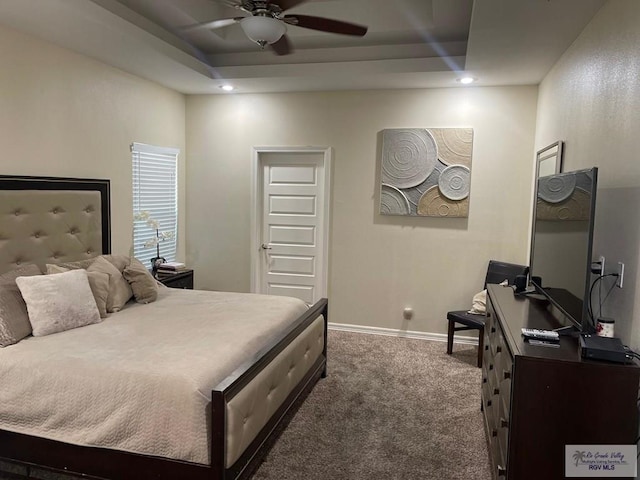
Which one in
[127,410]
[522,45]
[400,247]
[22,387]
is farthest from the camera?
[400,247]

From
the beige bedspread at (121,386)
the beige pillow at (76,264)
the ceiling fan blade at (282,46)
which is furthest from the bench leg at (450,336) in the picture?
the beige pillow at (76,264)

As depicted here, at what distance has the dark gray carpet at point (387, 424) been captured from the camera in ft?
8.48

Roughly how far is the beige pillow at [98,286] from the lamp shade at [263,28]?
6.28ft

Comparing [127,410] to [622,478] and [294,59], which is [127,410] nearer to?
[622,478]

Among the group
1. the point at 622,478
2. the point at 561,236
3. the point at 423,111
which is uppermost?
the point at 423,111

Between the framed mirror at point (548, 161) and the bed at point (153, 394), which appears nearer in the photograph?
the bed at point (153, 394)

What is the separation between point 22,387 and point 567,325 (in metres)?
→ 2.73

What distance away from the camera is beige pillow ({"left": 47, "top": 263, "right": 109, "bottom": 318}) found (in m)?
3.12

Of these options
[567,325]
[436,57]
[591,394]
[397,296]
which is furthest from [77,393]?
[436,57]

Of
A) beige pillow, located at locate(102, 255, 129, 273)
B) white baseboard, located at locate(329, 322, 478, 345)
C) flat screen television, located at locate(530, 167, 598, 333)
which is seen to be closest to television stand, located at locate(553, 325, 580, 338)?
flat screen television, located at locate(530, 167, 598, 333)

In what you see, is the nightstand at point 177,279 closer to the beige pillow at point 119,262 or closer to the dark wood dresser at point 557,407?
the beige pillow at point 119,262

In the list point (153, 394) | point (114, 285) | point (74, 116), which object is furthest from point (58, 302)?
point (74, 116)

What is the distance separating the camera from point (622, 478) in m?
1.77

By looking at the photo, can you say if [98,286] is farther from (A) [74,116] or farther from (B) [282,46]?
(B) [282,46]
